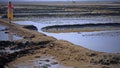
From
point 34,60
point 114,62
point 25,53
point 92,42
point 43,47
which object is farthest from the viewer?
point 92,42

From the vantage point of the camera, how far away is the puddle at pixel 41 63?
423 inches

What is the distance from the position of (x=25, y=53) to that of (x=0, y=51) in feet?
4.13

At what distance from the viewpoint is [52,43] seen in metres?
14.3

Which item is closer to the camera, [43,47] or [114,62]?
[114,62]

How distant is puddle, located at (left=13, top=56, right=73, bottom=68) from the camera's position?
10742 mm

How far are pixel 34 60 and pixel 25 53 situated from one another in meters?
1.25

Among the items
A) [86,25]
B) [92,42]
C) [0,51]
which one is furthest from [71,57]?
[86,25]

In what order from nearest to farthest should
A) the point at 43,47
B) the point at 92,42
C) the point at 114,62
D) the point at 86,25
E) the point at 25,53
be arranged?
the point at 114,62 < the point at 25,53 < the point at 43,47 < the point at 92,42 < the point at 86,25

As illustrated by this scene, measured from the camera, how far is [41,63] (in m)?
11.2

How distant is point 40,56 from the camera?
12297mm

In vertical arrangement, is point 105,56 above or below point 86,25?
above

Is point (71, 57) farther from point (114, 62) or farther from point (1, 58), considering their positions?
point (1, 58)

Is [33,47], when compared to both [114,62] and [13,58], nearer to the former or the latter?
[13,58]

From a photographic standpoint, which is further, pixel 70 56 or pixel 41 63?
pixel 70 56
